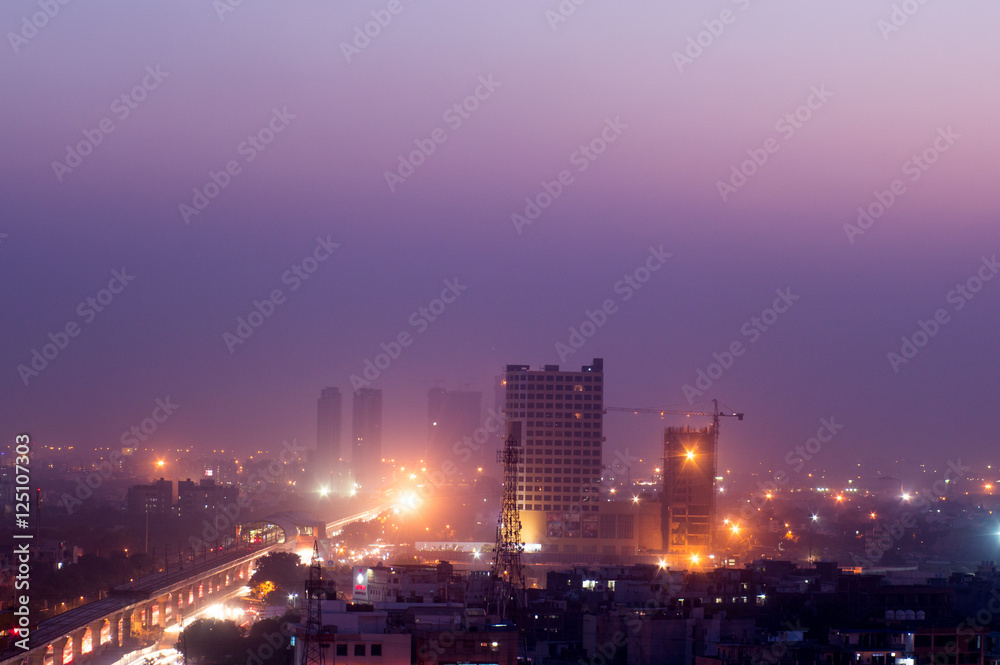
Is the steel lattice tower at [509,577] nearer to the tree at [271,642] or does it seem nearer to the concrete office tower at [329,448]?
the tree at [271,642]

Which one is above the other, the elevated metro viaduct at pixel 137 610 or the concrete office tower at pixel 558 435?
the concrete office tower at pixel 558 435

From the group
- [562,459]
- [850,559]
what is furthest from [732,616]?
[562,459]

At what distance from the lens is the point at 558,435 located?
58156mm

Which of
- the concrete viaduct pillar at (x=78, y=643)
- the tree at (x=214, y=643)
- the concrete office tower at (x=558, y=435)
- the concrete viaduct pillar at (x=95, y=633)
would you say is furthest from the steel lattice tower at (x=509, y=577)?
the concrete office tower at (x=558, y=435)

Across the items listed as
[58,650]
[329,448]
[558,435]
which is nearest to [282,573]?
[58,650]

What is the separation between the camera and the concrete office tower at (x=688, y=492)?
4925 centimetres

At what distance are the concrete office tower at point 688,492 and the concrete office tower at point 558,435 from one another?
6.00 metres

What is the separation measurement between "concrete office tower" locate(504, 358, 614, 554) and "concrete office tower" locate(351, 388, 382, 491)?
75.4 metres

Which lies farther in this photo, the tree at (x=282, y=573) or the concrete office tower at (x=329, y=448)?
the concrete office tower at (x=329, y=448)

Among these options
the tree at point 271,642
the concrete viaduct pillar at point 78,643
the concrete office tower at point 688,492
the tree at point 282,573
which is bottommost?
the concrete viaduct pillar at point 78,643

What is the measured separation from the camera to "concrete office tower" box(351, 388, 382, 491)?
438 ft

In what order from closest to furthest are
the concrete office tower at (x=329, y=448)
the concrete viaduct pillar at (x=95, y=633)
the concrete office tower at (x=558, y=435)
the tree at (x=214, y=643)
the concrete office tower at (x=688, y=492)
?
the tree at (x=214, y=643) → the concrete viaduct pillar at (x=95, y=633) → the concrete office tower at (x=688, y=492) → the concrete office tower at (x=558, y=435) → the concrete office tower at (x=329, y=448)

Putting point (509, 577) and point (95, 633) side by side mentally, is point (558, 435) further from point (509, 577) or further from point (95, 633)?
point (509, 577)

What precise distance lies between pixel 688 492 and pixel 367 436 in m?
88.2
